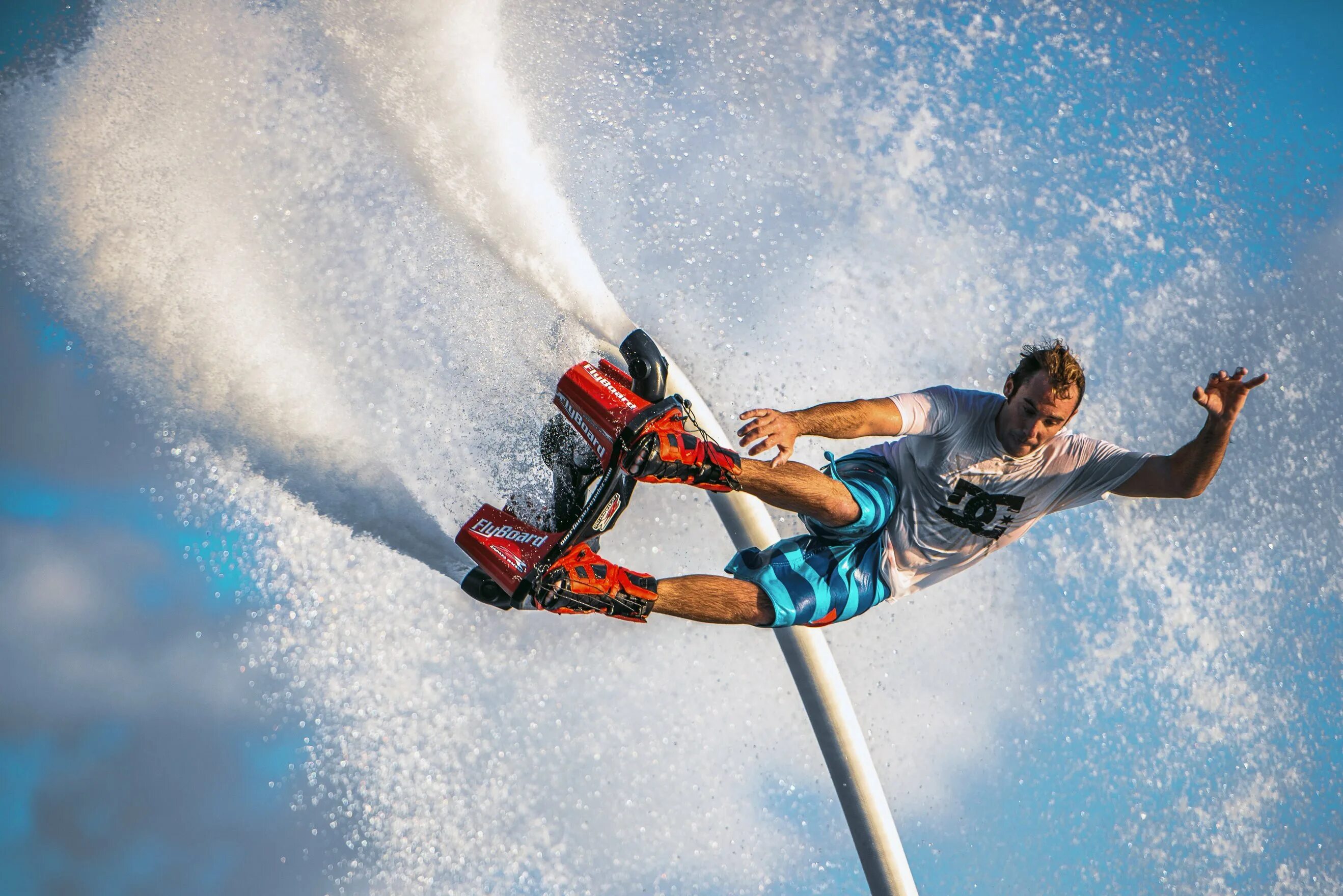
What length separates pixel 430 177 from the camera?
4.20 metres

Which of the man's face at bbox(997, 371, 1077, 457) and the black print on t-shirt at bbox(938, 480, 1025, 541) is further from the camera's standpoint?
the black print on t-shirt at bbox(938, 480, 1025, 541)

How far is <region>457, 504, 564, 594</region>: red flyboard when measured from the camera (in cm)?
281

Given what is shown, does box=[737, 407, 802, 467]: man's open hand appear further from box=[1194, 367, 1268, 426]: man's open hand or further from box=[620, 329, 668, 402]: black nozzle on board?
box=[1194, 367, 1268, 426]: man's open hand

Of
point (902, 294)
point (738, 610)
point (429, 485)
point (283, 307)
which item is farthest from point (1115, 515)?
point (283, 307)

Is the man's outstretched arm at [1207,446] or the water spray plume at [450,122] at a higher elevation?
the water spray plume at [450,122]

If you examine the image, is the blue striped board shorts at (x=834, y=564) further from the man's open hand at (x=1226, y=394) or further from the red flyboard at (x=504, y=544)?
the man's open hand at (x=1226, y=394)

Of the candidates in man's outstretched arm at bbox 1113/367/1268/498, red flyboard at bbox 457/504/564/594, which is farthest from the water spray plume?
man's outstretched arm at bbox 1113/367/1268/498

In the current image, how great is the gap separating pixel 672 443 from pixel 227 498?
259cm

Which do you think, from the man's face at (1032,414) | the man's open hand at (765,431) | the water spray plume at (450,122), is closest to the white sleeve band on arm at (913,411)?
the man's face at (1032,414)

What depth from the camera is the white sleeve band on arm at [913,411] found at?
2.79m

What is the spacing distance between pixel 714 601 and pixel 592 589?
1.48 feet

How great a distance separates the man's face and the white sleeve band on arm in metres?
0.25

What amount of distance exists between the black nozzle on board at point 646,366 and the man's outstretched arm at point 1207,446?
1648 millimetres

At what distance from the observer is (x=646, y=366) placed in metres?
3.17
